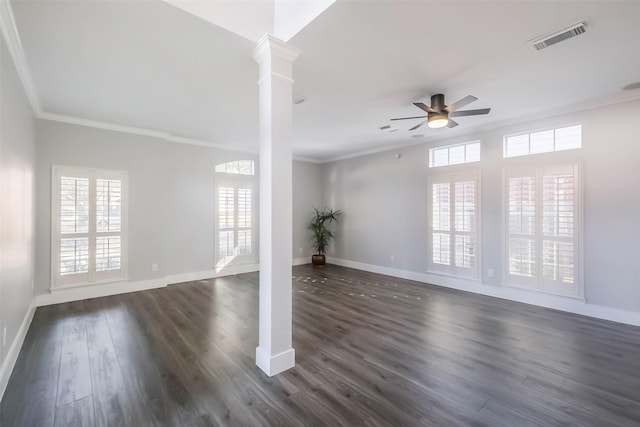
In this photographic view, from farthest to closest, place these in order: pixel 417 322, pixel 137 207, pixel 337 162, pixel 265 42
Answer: pixel 337 162 < pixel 137 207 < pixel 417 322 < pixel 265 42

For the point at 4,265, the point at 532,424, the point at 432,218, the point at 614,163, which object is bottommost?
the point at 532,424

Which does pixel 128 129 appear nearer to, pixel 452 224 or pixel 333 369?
pixel 333 369

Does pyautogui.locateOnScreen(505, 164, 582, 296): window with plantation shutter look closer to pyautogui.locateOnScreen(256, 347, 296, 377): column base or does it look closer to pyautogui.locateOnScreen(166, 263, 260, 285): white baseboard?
pyautogui.locateOnScreen(256, 347, 296, 377): column base

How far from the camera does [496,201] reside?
4578mm

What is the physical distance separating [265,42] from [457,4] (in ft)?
4.85

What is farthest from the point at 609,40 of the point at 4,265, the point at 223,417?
the point at 4,265

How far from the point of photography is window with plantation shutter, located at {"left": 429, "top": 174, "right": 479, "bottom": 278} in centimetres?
485

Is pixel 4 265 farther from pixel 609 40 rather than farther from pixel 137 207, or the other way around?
pixel 609 40

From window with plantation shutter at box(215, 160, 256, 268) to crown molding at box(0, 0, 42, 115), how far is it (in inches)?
118

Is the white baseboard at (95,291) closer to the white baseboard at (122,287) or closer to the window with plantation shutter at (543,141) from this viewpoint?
the white baseboard at (122,287)

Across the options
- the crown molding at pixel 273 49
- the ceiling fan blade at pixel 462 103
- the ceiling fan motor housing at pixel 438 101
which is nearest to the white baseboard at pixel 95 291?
the crown molding at pixel 273 49

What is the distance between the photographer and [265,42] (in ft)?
7.68

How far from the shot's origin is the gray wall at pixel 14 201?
220cm

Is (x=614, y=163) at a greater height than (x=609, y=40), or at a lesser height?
lesser
